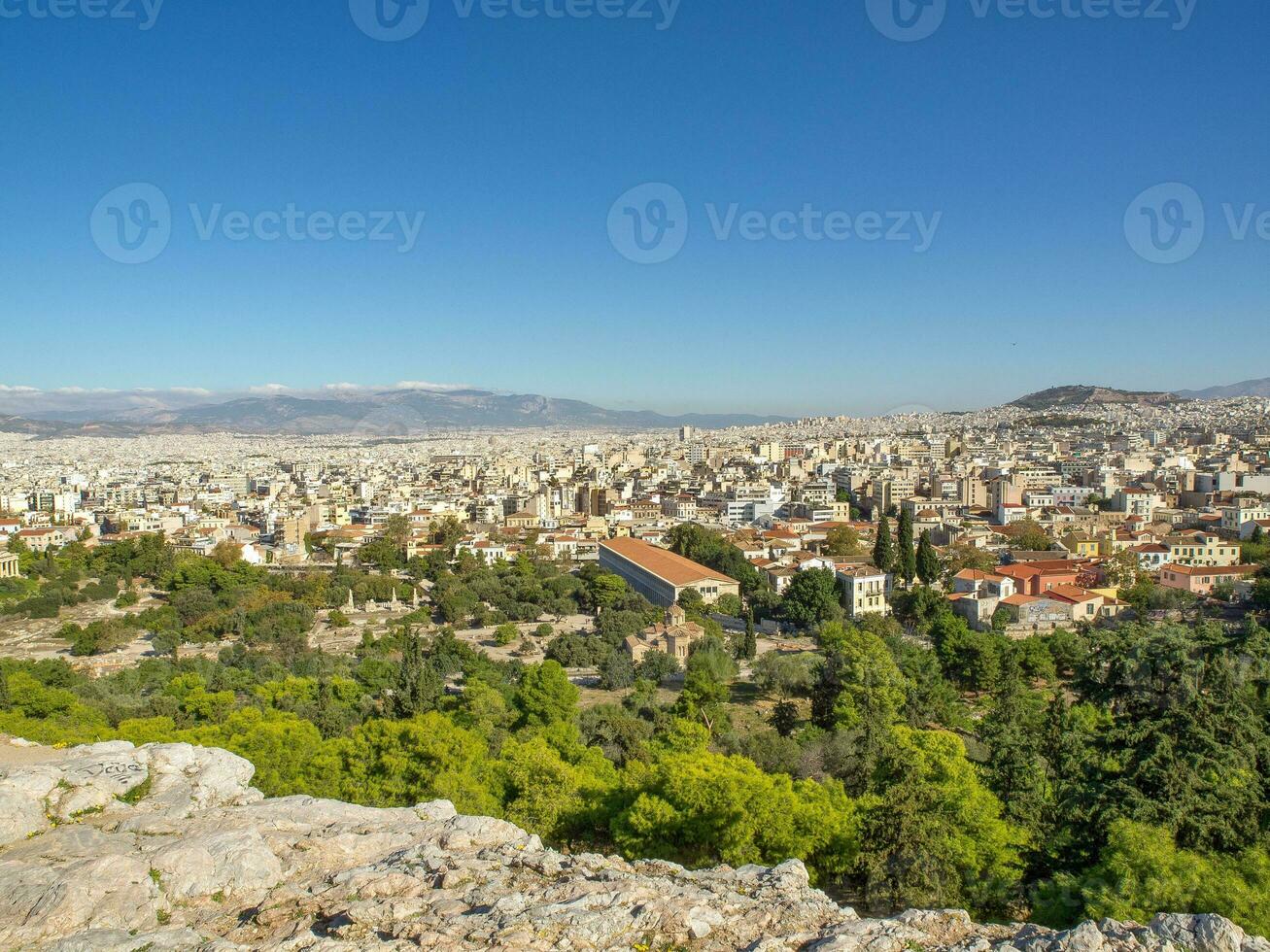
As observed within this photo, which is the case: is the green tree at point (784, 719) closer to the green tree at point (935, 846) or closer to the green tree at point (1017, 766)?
the green tree at point (1017, 766)

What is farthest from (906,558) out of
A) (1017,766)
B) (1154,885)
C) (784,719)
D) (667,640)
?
(1154,885)

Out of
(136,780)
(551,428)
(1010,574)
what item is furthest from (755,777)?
(551,428)

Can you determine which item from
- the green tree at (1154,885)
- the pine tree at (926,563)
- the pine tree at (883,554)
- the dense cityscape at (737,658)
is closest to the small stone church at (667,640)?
the dense cityscape at (737,658)

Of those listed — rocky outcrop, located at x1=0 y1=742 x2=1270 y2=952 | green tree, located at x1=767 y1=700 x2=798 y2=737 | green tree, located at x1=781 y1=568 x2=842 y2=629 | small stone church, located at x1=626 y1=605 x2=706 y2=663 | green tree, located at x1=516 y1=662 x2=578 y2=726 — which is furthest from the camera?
green tree, located at x1=781 y1=568 x2=842 y2=629

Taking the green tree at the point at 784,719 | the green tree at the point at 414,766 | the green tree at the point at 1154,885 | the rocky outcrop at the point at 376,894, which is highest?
the rocky outcrop at the point at 376,894

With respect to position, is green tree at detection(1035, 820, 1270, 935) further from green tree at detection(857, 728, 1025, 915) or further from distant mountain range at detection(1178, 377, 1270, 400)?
distant mountain range at detection(1178, 377, 1270, 400)

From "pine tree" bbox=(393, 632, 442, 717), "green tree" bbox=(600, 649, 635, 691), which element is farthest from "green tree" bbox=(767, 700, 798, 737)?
"pine tree" bbox=(393, 632, 442, 717)

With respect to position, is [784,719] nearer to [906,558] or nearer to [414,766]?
[414,766]
